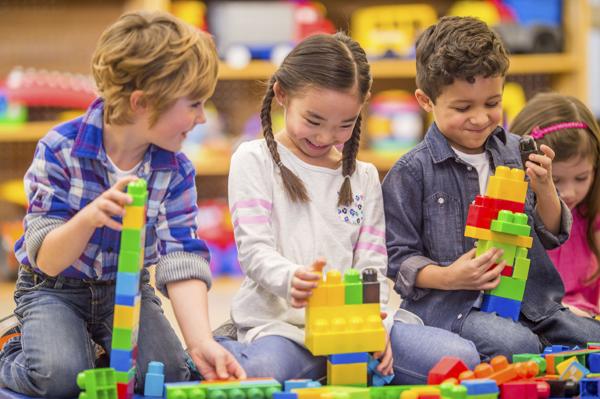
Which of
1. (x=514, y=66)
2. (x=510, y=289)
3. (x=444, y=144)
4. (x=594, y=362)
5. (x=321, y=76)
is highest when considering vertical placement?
(x=514, y=66)

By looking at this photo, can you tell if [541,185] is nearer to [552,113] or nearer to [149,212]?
[552,113]

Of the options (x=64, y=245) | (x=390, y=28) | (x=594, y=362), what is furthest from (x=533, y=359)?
(x=390, y=28)

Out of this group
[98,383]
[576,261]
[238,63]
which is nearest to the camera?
[98,383]

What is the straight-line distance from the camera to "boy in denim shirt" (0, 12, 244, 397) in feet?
4.34

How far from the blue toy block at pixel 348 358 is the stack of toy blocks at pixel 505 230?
0.32 m

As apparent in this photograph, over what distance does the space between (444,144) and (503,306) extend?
317 mm

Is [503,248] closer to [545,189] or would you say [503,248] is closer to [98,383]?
[545,189]

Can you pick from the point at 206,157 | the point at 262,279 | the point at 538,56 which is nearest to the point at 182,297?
the point at 262,279

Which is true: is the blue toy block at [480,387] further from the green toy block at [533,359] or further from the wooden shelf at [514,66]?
the wooden shelf at [514,66]

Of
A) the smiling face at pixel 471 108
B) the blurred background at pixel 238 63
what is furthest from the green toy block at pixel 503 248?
the blurred background at pixel 238 63

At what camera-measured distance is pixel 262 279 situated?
1386 millimetres

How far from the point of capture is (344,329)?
1.28 metres

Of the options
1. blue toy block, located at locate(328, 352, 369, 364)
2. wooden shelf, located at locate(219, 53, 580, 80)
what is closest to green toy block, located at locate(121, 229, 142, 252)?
blue toy block, located at locate(328, 352, 369, 364)

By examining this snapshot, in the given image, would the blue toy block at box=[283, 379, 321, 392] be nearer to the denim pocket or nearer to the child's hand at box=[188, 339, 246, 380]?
the child's hand at box=[188, 339, 246, 380]
